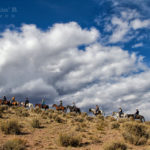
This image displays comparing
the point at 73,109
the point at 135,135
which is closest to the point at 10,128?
the point at 135,135

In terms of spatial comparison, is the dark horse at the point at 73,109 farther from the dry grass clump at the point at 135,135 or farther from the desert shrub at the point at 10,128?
the desert shrub at the point at 10,128

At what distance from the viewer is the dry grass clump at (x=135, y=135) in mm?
13338

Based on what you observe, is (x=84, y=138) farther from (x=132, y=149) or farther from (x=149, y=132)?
(x=149, y=132)

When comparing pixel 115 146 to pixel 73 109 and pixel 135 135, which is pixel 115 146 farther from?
pixel 73 109

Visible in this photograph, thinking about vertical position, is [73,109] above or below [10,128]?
above

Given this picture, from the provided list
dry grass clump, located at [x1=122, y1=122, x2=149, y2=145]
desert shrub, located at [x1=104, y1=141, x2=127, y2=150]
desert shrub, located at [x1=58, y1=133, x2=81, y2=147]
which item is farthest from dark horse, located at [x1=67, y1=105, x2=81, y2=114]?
desert shrub, located at [x1=104, y1=141, x2=127, y2=150]

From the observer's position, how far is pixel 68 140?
40.4 ft

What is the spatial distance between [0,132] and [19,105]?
24.0m

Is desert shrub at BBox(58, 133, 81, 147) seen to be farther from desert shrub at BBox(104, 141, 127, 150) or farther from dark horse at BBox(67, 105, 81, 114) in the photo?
dark horse at BBox(67, 105, 81, 114)

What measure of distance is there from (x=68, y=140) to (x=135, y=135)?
608 cm

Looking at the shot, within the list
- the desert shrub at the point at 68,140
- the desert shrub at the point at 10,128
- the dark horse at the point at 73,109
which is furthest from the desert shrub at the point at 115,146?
the dark horse at the point at 73,109

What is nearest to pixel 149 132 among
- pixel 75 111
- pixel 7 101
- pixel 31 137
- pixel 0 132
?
pixel 31 137

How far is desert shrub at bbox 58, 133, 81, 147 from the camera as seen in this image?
12.1 meters

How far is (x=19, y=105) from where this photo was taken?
3734 centimetres
